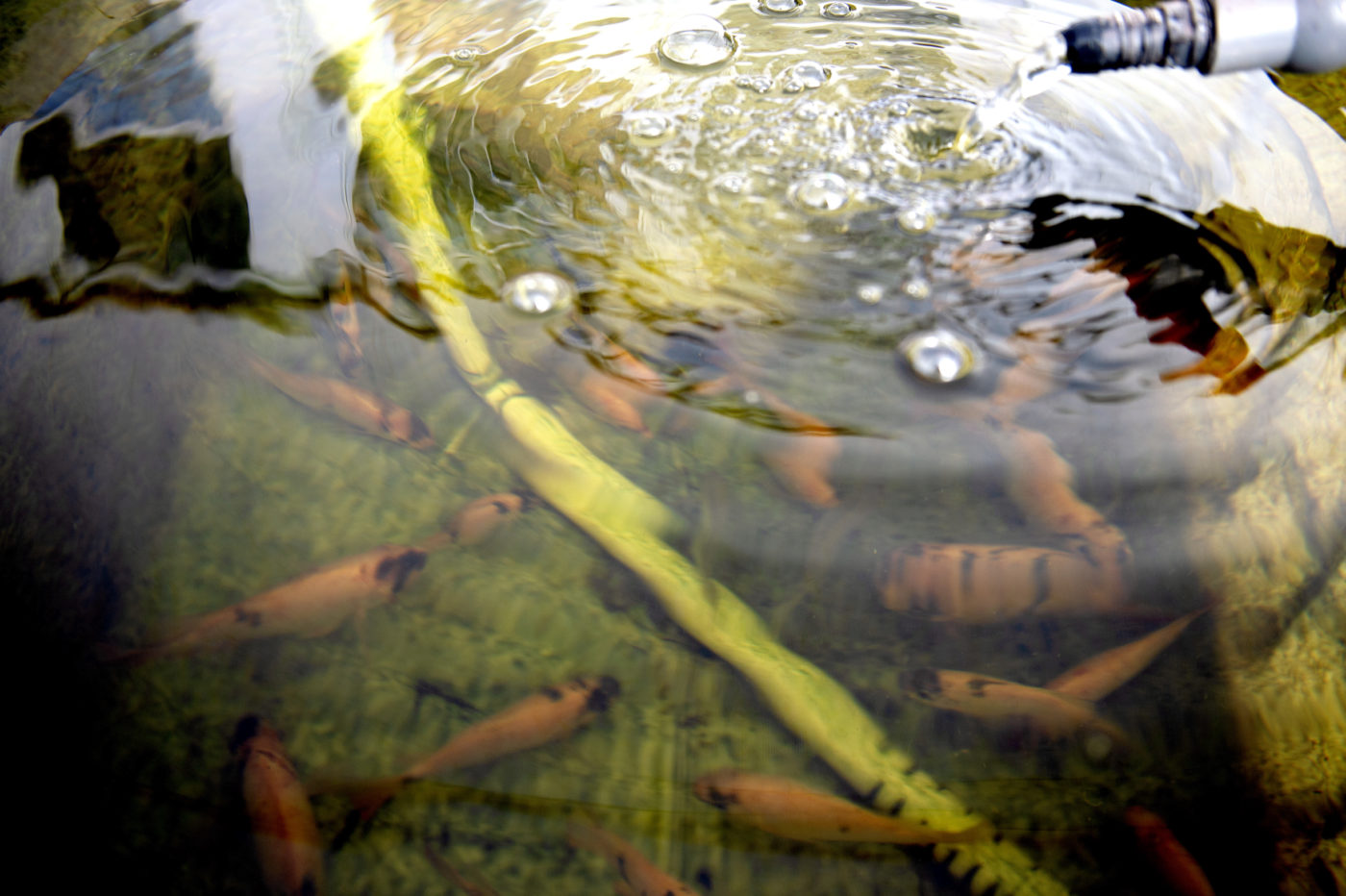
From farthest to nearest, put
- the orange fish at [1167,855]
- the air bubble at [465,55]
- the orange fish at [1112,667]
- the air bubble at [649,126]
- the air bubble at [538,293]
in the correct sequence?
the air bubble at [465,55]
the air bubble at [649,126]
the air bubble at [538,293]
the orange fish at [1112,667]
the orange fish at [1167,855]

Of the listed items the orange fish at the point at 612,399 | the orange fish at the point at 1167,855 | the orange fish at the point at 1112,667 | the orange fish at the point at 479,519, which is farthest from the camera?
the orange fish at the point at 612,399

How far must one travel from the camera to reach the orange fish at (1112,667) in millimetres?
892

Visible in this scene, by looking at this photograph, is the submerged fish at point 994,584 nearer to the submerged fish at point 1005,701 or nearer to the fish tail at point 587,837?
the submerged fish at point 1005,701

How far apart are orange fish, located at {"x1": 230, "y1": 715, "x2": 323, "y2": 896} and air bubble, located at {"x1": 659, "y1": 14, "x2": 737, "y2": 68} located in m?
1.32

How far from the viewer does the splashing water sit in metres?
1.27

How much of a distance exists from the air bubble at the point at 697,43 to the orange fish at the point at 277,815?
132 centimetres

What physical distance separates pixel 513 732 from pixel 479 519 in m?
0.27

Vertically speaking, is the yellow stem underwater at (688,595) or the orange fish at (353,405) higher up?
the orange fish at (353,405)

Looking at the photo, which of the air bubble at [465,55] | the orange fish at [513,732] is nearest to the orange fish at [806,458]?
the orange fish at [513,732]

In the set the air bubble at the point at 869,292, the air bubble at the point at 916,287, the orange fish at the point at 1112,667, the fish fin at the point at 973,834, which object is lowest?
the fish fin at the point at 973,834

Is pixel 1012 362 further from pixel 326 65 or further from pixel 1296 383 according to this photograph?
pixel 326 65

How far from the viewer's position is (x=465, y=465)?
1073mm

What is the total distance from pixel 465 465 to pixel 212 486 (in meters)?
0.32

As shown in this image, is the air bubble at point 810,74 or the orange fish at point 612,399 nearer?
Result: the orange fish at point 612,399
